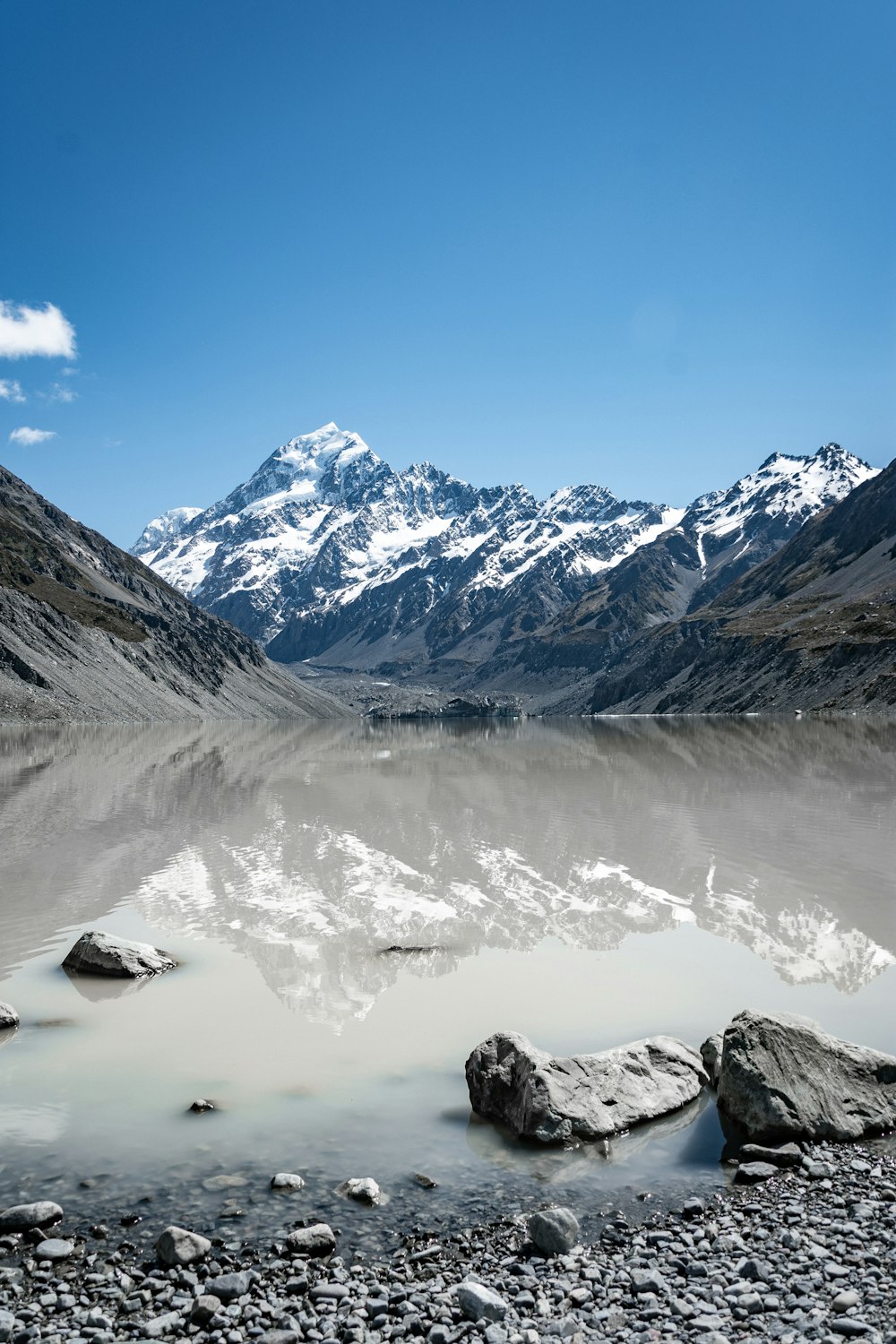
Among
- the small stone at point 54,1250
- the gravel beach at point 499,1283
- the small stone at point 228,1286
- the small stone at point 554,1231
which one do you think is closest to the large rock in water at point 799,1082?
the gravel beach at point 499,1283

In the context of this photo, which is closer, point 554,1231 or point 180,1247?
point 180,1247

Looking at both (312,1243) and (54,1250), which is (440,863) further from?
(54,1250)

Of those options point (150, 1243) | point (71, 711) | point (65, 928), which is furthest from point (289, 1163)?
point (71, 711)

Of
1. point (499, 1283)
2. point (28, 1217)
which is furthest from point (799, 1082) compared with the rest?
point (28, 1217)

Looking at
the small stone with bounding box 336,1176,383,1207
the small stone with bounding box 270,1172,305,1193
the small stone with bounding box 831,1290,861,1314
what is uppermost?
the small stone with bounding box 831,1290,861,1314

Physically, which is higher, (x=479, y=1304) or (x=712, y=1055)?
(x=712, y=1055)

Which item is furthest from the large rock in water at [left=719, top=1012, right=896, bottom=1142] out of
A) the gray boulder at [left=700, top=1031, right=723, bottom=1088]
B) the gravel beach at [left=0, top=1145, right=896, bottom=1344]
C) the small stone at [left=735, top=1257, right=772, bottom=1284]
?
the small stone at [left=735, top=1257, right=772, bottom=1284]

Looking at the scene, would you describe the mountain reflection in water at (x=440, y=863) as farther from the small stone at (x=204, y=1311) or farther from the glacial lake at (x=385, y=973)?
the small stone at (x=204, y=1311)

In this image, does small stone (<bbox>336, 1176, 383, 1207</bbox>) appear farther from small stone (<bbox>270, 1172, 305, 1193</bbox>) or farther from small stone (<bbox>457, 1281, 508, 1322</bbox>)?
small stone (<bbox>457, 1281, 508, 1322</bbox>)
